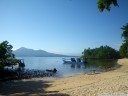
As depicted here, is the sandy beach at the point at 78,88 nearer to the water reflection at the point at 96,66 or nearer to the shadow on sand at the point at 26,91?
the shadow on sand at the point at 26,91

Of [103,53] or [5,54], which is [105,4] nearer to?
[5,54]

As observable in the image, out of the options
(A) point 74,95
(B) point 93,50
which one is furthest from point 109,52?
(A) point 74,95

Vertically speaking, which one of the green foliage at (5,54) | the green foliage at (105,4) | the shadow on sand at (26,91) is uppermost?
the green foliage at (105,4)

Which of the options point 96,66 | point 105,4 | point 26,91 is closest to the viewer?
point 105,4

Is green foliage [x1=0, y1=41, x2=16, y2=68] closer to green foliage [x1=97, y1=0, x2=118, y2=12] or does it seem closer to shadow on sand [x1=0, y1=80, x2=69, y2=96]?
shadow on sand [x1=0, y1=80, x2=69, y2=96]

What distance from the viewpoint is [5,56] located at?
42062mm

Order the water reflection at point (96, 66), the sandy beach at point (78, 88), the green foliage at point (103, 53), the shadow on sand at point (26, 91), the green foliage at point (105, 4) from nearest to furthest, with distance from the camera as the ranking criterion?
the green foliage at point (105, 4)
the sandy beach at point (78, 88)
the shadow on sand at point (26, 91)
the water reflection at point (96, 66)
the green foliage at point (103, 53)

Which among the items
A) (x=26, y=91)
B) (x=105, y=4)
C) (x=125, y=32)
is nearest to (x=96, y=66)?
(x=125, y=32)

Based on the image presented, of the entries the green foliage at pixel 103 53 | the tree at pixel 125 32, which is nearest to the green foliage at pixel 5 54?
the tree at pixel 125 32

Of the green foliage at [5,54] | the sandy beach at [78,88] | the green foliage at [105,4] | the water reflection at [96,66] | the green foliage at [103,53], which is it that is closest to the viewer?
the green foliage at [105,4]

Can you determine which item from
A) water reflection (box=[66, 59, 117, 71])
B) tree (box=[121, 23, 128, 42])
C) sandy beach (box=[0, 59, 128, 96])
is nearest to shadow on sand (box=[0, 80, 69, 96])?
sandy beach (box=[0, 59, 128, 96])

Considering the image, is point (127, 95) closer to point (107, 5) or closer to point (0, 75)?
point (107, 5)

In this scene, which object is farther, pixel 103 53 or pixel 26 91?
pixel 103 53

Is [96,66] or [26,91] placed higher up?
[96,66]
